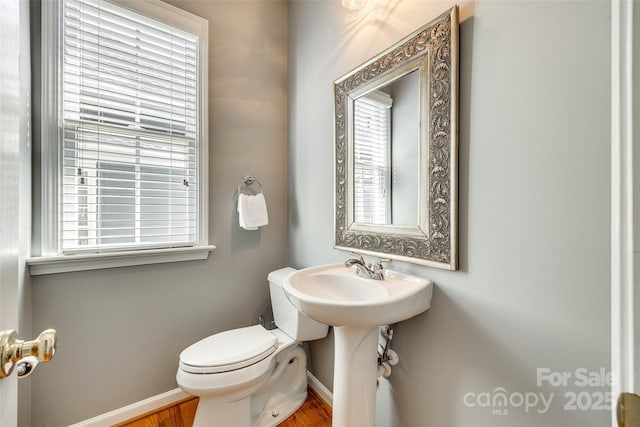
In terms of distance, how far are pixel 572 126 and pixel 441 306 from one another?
70 cm

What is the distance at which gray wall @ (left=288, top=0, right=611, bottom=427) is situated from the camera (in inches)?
27.0

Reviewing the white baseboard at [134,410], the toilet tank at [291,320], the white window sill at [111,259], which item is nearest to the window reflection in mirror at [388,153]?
the toilet tank at [291,320]

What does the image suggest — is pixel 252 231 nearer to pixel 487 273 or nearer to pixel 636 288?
pixel 487 273

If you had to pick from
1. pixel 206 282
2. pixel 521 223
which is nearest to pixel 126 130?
pixel 206 282

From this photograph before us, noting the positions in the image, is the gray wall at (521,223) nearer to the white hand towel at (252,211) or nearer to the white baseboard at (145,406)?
the white baseboard at (145,406)

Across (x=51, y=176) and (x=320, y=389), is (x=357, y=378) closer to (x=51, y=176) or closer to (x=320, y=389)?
(x=320, y=389)

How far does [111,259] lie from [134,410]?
0.85 metres

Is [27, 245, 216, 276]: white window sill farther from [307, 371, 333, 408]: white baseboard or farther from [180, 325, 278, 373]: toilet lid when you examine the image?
[307, 371, 333, 408]: white baseboard

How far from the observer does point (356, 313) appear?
2.88 feet

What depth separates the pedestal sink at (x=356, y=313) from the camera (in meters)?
0.89

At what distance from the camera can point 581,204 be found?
0.70 meters

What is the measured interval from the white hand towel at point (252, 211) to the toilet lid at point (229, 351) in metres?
0.63

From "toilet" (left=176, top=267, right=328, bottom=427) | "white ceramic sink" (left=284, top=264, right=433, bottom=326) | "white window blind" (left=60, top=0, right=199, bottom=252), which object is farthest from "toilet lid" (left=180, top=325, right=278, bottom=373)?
"white window blind" (left=60, top=0, right=199, bottom=252)

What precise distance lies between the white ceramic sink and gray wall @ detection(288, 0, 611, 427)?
10 cm
